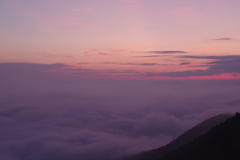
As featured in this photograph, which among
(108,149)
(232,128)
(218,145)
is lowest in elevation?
(108,149)

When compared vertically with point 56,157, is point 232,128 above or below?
above

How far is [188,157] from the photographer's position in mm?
25734

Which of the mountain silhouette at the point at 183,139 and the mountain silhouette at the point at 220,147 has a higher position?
the mountain silhouette at the point at 220,147

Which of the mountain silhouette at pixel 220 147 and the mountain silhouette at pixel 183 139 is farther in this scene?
the mountain silhouette at pixel 183 139

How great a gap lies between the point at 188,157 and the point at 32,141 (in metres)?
169

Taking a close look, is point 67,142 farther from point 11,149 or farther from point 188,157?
point 188,157

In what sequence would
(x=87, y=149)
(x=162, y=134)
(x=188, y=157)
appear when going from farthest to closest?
1. (x=162, y=134)
2. (x=87, y=149)
3. (x=188, y=157)

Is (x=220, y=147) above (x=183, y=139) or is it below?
above

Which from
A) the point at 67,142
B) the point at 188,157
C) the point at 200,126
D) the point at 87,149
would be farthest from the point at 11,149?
the point at 188,157

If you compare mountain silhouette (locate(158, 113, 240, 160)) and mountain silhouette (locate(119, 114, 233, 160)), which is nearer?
mountain silhouette (locate(158, 113, 240, 160))

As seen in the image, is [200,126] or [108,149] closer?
[200,126]

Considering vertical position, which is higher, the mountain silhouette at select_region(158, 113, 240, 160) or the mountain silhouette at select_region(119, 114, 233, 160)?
the mountain silhouette at select_region(158, 113, 240, 160)

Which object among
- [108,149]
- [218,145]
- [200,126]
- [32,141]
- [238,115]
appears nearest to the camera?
[218,145]

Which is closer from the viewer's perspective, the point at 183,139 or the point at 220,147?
the point at 220,147
